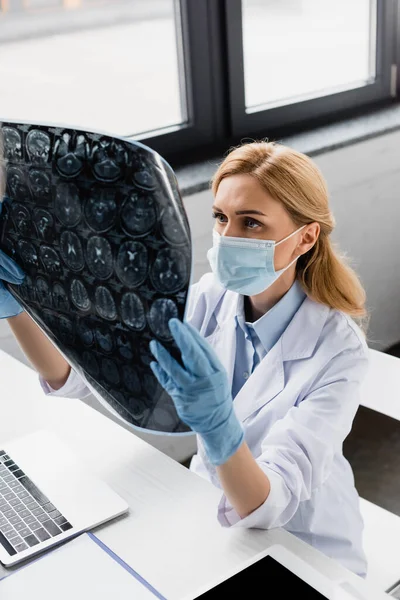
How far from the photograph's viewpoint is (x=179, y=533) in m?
1.17

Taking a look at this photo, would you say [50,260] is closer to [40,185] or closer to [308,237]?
[40,185]

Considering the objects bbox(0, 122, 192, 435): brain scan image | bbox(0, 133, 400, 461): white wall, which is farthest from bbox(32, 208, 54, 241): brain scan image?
bbox(0, 133, 400, 461): white wall

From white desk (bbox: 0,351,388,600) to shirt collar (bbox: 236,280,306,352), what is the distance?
0.28m

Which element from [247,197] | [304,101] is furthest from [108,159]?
[304,101]

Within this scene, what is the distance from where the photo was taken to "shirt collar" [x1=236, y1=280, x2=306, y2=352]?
4.66 feet

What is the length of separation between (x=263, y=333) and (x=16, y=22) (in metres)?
1.14

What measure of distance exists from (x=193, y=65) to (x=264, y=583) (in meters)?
1.77

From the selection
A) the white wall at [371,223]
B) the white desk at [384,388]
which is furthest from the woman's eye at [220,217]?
the white wall at [371,223]

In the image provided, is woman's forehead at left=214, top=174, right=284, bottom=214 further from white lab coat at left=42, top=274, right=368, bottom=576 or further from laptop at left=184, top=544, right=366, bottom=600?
laptop at left=184, top=544, right=366, bottom=600

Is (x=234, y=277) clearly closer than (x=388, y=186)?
Yes

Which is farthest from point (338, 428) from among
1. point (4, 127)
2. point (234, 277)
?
point (4, 127)

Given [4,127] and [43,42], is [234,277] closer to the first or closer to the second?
[4,127]

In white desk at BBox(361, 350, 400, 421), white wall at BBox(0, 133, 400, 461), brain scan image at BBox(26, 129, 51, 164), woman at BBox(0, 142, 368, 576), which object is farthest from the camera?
white wall at BBox(0, 133, 400, 461)

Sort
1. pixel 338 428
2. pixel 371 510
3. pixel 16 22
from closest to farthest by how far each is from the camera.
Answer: pixel 338 428, pixel 371 510, pixel 16 22
